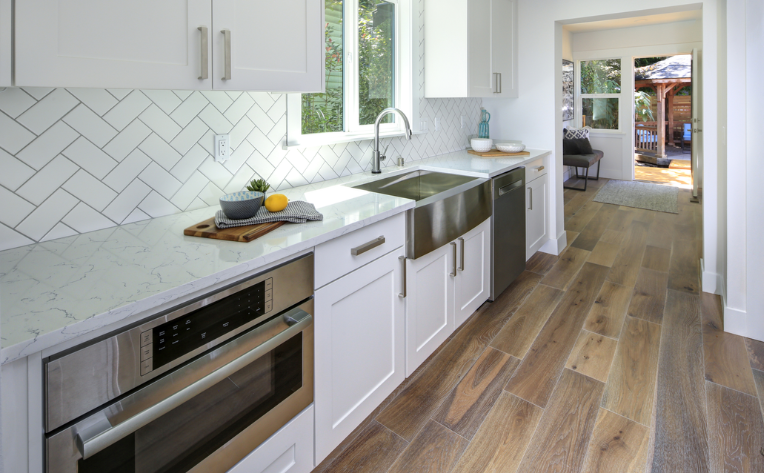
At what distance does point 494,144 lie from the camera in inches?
154

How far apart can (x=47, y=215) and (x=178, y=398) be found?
79 centimetres

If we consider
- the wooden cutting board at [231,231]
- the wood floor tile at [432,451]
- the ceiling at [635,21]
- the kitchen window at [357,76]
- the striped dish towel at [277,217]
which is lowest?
the wood floor tile at [432,451]

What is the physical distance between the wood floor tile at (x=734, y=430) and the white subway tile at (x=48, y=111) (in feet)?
8.38

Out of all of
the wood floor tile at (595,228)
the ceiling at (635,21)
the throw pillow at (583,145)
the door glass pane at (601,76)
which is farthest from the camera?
the door glass pane at (601,76)

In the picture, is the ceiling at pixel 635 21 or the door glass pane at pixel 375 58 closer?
the door glass pane at pixel 375 58

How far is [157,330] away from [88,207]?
2.40ft

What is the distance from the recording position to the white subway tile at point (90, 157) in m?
1.37

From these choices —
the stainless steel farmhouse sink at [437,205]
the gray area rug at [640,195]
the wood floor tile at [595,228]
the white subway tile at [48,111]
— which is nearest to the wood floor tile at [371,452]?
the stainless steel farmhouse sink at [437,205]

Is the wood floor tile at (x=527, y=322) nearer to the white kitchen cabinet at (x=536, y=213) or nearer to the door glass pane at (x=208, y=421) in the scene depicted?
the white kitchen cabinet at (x=536, y=213)

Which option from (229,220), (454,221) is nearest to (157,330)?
(229,220)

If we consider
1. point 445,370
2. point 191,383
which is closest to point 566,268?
point 445,370

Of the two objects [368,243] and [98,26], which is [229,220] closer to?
[368,243]

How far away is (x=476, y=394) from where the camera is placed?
202cm

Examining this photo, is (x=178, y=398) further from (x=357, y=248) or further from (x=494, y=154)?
(x=494, y=154)
